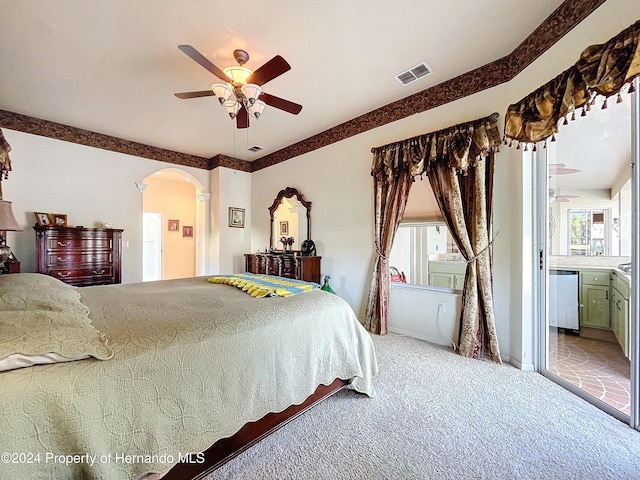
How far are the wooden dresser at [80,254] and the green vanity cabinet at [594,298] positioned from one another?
18.8 ft

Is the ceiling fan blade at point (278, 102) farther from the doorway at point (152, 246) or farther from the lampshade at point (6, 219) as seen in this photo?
the doorway at point (152, 246)

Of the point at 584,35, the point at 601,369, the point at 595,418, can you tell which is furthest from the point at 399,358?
the point at 584,35

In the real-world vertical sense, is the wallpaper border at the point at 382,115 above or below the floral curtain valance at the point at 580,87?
above

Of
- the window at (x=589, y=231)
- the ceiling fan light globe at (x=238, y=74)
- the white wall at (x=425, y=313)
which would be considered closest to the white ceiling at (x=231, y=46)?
the ceiling fan light globe at (x=238, y=74)

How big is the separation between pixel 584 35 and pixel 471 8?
80 cm

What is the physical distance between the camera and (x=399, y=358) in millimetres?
2811

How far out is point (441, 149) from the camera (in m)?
2.98

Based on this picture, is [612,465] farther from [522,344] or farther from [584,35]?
[584,35]

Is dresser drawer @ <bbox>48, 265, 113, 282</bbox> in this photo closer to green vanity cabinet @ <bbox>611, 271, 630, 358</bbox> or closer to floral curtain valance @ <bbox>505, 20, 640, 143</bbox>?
floral curtain valance @ <bbox>505, 20, 640, 143</bbox>

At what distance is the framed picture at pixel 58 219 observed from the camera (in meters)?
3.89

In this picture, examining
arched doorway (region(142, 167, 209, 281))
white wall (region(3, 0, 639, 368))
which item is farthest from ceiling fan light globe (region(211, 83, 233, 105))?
arched doorway (region(142, 167, 209, 281))

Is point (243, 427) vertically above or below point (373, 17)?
below

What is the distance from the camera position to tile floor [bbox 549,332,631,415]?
80.9 inches

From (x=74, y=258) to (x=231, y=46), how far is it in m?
3.57
